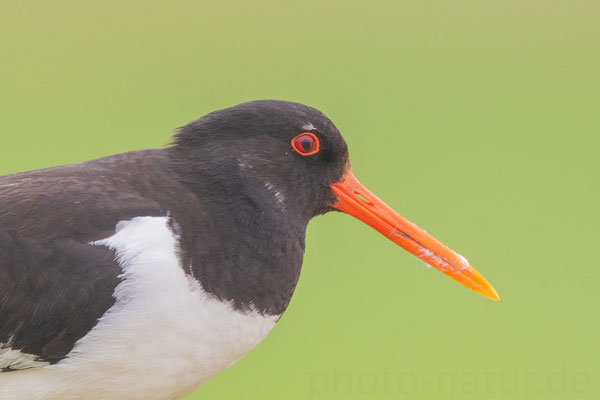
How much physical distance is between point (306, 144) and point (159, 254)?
737 millimetres

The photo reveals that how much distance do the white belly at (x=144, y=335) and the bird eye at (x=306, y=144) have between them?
618 millimetres

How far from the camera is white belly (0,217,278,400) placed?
283 centimetres

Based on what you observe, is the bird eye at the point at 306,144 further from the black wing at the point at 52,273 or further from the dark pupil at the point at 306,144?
the black wing at the point at 52,273

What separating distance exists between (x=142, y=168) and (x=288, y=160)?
1.78ft

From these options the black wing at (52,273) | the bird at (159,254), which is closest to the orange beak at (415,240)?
the bird at (159,254)

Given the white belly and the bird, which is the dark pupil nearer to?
the bird

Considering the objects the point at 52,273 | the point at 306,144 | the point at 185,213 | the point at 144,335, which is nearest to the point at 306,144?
the point at 306,144

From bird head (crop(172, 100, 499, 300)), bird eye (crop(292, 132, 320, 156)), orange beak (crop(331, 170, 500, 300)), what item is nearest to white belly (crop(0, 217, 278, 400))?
bird head (crop(172, 100, 499, 300))

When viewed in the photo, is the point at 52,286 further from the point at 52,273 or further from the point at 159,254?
the point at 159,254

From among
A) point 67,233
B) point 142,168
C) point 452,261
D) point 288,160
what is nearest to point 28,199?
point 67,233

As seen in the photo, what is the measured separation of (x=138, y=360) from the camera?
288cm

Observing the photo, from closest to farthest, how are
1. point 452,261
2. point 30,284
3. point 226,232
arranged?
point 30,284
point 226,232
point 452,261

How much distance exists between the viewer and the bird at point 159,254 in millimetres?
2824

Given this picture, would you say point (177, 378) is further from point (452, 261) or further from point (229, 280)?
point (452, 261)
